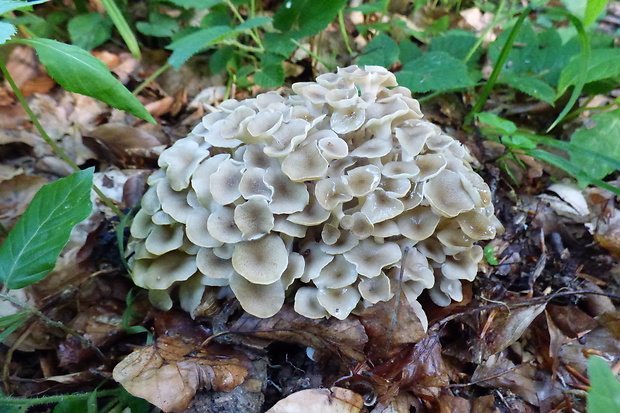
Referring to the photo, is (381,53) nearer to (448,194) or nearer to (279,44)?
(279,44)

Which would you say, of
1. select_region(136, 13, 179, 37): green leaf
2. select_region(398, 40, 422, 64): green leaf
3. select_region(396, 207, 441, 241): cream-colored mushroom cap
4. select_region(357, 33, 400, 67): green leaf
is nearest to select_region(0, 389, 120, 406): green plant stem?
select_region(396, 207, 441, 241): cream-colored mushroom cap

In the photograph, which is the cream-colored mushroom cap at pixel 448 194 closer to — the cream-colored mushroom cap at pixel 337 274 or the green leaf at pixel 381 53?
the cream-colored mushroom cap at pixel 337 274

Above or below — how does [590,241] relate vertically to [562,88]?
below

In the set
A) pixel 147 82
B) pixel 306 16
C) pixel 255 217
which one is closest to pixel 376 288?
pixel 255 217

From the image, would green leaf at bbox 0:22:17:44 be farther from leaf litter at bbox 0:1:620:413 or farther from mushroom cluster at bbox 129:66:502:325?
leaf litter at bbox 0:1:620:413


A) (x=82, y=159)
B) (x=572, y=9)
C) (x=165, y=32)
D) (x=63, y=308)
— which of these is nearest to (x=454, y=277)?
(x=63, y=308)

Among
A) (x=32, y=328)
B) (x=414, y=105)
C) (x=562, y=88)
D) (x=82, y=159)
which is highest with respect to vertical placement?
(x=414, y=105)

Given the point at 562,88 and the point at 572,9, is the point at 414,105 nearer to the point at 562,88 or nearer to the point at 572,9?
the point at 562,88
